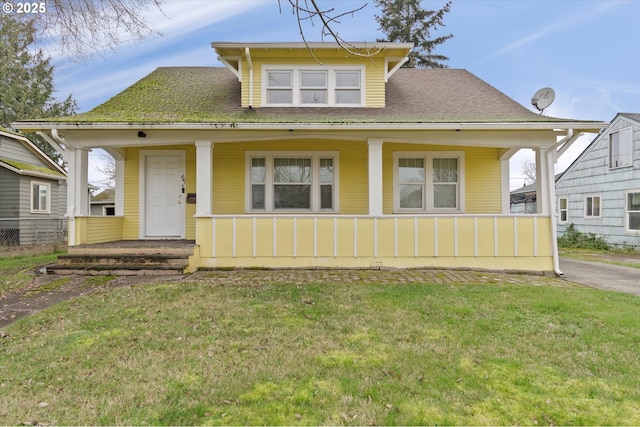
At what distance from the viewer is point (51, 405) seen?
228 cm

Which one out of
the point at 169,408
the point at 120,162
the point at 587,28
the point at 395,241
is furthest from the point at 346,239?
the point at 587,28

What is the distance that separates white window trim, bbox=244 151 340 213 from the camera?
8.65m

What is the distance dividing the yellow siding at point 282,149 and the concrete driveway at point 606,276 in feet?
15.7

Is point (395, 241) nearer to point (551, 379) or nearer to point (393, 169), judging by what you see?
point (393, 169)

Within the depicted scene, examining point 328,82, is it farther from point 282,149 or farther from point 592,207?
point 592,207

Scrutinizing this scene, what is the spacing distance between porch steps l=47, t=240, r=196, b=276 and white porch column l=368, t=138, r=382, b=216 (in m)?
3.88

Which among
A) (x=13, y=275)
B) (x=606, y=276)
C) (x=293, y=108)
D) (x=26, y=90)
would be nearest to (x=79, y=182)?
(x=13, y=275)

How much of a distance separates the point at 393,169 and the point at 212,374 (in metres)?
7.12

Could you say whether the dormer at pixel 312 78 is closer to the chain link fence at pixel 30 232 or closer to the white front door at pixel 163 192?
the white front door at pixel 163 192

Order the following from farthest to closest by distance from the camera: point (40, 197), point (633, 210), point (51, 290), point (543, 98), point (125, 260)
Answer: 1. point (40, 197)
2. point (633, 210)
3. point (543, 98)
4. point (125, 260)
5. point (51, 290)

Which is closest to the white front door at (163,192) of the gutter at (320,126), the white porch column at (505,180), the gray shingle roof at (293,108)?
the gray shingle roof at (293,108)

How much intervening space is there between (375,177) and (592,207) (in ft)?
45.1

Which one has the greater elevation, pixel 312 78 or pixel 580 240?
pixel 312 78

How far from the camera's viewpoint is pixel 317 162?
873 cm
